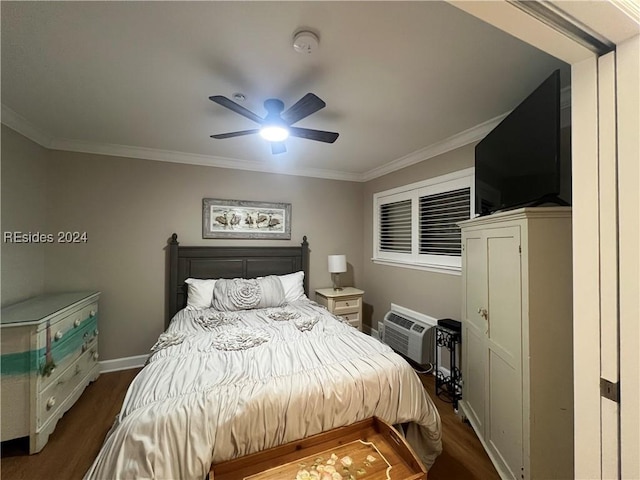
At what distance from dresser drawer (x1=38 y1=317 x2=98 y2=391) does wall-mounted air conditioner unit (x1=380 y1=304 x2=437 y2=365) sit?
3.19m

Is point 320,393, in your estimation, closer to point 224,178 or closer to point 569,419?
point 569,419

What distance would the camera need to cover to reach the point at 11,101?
2082mm

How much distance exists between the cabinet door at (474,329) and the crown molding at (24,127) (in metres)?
3.92

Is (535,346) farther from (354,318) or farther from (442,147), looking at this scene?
(354,318)

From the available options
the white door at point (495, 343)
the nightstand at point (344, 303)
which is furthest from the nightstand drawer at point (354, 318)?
the white door at point (495, 343)

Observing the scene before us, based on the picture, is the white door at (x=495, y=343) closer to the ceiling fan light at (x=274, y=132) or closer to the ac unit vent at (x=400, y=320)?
the ac unit vent at (x=400, y=320)

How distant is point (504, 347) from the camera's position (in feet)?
5.35

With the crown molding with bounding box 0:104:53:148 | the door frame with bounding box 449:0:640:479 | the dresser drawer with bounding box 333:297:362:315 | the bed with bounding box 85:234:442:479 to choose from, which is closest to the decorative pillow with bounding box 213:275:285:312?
the bed with bounding box 85:234:442:479

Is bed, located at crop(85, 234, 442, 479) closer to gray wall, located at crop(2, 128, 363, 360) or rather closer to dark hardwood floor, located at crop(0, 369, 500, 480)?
dark hardwood floor, located at crop(0, 369, 500, 480)

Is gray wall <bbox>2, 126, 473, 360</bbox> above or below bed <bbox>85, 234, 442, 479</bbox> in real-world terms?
above

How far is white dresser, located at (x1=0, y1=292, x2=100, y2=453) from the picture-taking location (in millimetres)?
1836

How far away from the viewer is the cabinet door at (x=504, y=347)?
1.51 metres

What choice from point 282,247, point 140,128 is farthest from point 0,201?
point 282,247

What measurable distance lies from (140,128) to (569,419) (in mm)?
3873
